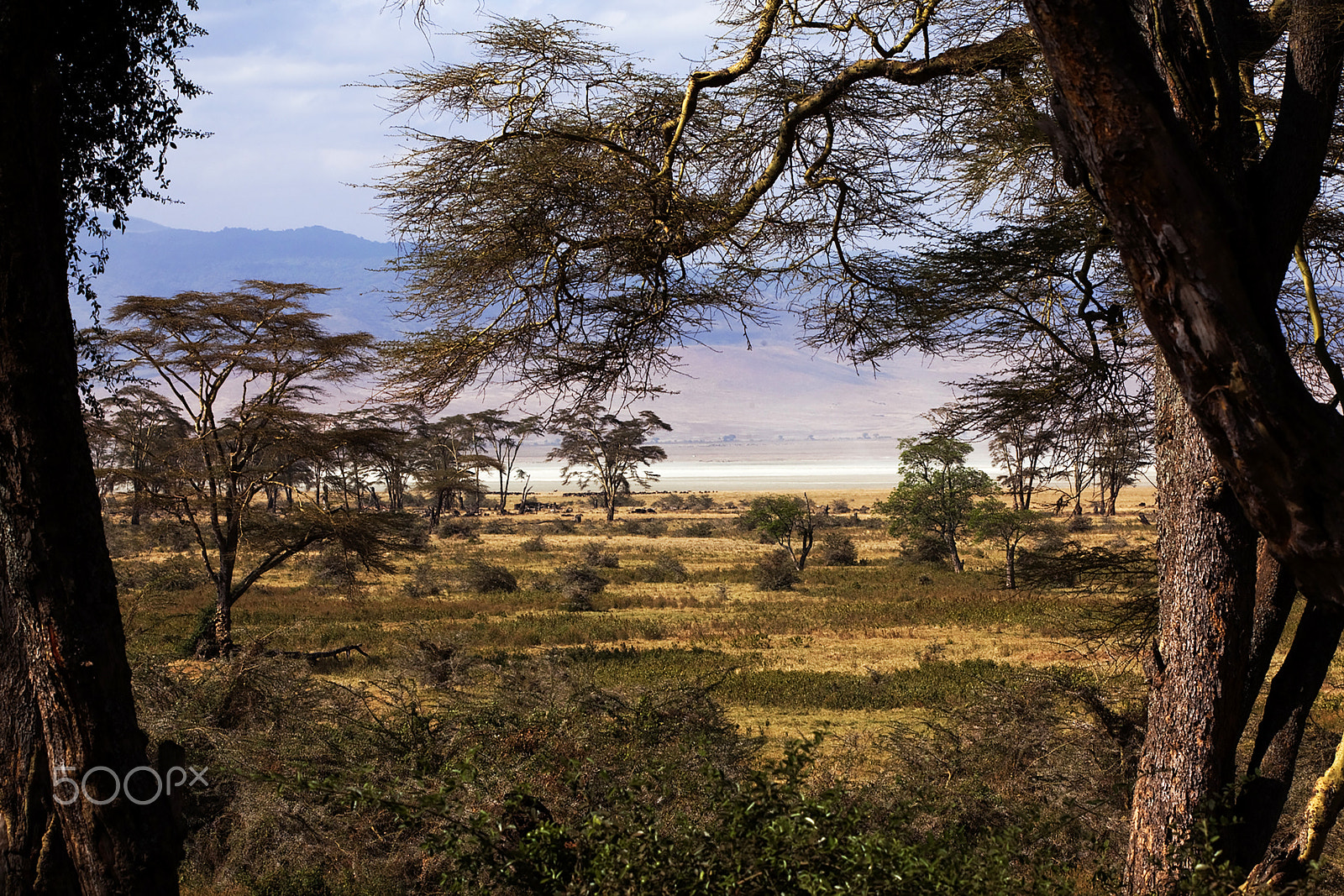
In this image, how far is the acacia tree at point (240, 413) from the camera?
14.7m

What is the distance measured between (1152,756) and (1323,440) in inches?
94.9

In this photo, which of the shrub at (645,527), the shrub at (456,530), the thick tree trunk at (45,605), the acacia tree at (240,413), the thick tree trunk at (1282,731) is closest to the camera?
the thick tree trunk at (45,605)

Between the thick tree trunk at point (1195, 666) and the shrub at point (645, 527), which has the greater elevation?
the thick tree trunk at point (1195, 666)

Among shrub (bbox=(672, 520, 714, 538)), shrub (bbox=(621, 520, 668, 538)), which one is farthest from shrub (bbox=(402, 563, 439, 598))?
shrub (bbox=(672, 520, 714, 538))

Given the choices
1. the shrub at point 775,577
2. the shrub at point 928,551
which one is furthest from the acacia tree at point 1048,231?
the shrub at point 928,551

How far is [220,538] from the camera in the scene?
48.6ft

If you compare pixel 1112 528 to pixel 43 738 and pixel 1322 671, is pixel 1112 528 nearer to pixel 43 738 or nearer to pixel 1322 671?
pixel 1322 671

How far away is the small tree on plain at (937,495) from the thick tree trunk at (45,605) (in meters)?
29.1

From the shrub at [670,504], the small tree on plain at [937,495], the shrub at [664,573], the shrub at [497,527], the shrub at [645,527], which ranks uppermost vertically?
the small tree on plain at [937,495]

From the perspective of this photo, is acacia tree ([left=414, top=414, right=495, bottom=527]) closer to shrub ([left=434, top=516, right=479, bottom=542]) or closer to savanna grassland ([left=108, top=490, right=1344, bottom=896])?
shrub ([left=434, top=516, right=479, bottom=542])

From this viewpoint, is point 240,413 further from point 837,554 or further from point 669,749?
point 837,554

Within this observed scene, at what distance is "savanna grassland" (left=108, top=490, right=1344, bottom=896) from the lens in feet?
12.4

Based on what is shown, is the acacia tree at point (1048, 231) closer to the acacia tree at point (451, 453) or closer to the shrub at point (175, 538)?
the shrub at point (175, 538)

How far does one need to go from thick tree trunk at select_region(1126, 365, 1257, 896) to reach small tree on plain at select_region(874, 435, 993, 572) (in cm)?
2656
